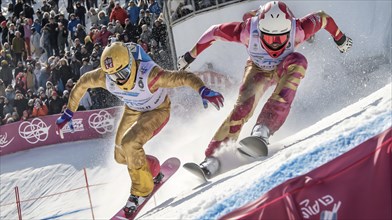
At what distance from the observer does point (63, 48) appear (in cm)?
1520

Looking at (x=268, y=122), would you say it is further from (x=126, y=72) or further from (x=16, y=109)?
(x=16, y=109)

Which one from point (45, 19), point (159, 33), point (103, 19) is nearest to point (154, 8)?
point (159, 33)

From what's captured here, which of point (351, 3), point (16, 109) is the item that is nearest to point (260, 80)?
point (351, 3)

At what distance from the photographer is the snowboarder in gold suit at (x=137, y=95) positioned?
698cm

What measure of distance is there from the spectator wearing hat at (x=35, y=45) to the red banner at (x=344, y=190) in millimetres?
13272

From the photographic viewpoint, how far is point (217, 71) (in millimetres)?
12289

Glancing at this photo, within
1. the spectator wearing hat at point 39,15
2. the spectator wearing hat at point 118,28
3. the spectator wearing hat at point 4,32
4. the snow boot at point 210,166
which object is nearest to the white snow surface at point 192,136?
the snow boot at point 210,166

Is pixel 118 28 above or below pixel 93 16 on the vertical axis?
below

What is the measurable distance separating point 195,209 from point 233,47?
8.21 meters

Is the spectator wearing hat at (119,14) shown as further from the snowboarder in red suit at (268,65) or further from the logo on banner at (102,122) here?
the snowboarder in red suit at (268,65)

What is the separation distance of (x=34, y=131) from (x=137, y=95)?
739 cm

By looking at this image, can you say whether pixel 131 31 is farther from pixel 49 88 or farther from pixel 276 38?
pixel 276 38

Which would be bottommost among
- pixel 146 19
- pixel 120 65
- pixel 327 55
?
pixel 327 55

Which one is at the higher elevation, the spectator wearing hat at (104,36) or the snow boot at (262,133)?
the spectator wearing hat at (104,36)
